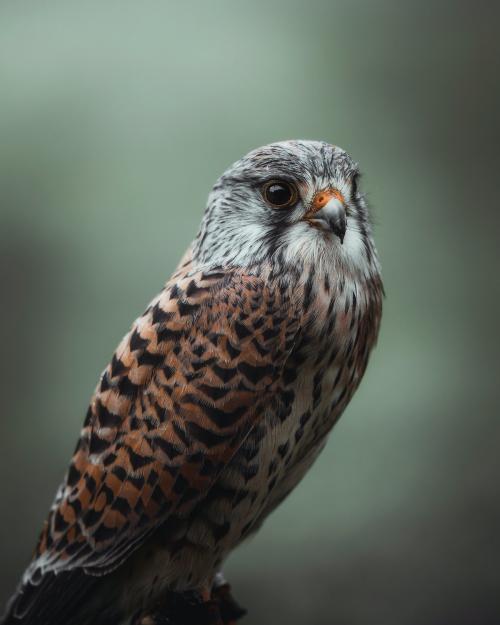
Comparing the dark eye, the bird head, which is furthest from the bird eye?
the dark eye

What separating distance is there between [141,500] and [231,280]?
0.57 m

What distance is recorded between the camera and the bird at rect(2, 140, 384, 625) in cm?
188

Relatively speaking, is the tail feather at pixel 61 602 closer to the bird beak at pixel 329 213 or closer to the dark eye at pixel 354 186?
the bird beak at pixel 329 213

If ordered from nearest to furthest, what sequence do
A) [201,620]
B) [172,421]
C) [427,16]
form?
[172,421]
[201,620]
[427,16]

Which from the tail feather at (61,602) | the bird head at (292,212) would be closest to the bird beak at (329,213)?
the bird head at (292,212)

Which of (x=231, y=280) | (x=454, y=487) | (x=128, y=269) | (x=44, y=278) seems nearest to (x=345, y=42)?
(x=128, y=269)

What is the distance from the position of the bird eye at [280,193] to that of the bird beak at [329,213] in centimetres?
6

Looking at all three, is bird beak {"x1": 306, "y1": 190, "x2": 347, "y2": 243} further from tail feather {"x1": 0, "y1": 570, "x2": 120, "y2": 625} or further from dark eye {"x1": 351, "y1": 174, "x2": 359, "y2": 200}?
tail feather {"x1": 0, "y1": 570, "x2": 120, "y2": 625}

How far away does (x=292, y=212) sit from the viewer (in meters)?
1.94

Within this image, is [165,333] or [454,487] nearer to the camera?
[165,333]

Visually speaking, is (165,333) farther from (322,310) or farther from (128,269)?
(128,269)

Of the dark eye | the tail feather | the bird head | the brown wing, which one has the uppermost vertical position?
the dark eye

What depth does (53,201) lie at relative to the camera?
4160mm

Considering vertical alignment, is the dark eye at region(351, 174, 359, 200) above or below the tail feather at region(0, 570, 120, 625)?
above
